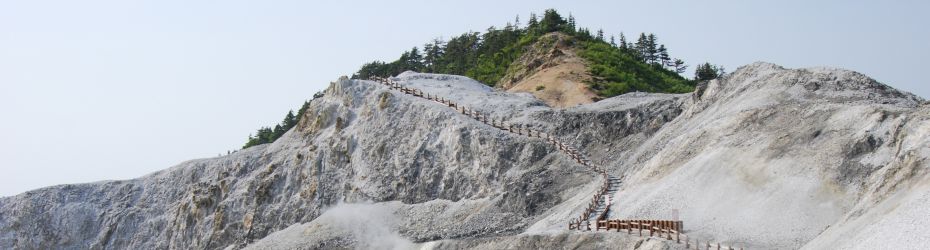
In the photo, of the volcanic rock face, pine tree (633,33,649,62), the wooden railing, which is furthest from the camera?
pine tree (633,33,649,62)

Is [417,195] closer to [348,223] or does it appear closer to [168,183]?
[348,223]

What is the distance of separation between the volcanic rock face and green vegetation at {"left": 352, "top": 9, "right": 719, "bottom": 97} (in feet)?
63.7

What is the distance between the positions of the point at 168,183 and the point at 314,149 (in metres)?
17.0

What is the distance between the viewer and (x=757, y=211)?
44656mm

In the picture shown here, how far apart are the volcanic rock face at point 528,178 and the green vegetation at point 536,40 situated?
63.7 feet

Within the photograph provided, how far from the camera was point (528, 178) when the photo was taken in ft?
202

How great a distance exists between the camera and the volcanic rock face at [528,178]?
142ft

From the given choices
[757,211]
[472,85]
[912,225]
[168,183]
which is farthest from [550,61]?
[912,225]

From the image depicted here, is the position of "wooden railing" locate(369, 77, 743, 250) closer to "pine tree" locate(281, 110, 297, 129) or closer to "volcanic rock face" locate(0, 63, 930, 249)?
"volcanic rock face" locate(0, 63, 930, 249)

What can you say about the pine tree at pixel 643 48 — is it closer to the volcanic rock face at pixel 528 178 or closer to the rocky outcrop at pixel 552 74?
the rocky outcrop at pixel 552 74

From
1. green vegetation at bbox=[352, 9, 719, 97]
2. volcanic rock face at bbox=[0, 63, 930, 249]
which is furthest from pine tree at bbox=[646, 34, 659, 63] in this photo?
volcanic rock face at bbox=[0, 63, 930, 249]

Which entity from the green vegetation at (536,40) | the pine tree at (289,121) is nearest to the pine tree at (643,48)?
the green vegetation at (536,40)

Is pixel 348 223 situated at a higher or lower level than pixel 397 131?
lower

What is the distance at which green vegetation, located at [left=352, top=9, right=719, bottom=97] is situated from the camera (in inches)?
3971
